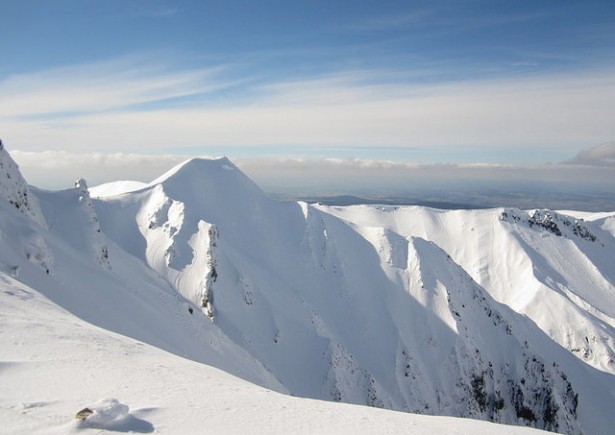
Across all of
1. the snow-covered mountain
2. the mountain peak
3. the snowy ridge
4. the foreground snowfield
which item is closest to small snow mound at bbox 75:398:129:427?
the foreground snowfield

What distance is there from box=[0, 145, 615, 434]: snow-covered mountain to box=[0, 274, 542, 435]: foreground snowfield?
72.4ft

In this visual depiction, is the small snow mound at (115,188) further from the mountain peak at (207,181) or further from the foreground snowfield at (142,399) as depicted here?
the foreground snowfield at (142,399)

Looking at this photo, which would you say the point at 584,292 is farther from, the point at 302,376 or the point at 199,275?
the point at 199,275

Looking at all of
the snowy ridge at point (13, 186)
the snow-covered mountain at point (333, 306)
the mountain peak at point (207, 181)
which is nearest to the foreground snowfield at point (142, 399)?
the snow-covered mountain at point (333, 306)

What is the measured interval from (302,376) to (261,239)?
108 feet

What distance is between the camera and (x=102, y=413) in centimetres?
855

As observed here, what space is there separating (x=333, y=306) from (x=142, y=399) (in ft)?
257

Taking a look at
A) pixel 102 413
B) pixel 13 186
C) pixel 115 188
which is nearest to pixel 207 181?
pixel 115 188

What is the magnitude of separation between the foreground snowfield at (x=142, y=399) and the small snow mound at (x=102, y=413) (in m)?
0.05

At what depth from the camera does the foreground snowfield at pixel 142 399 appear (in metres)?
8.85

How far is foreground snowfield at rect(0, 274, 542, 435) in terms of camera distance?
885 centimetres

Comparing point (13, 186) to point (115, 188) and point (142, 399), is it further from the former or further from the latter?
point (115, 188)

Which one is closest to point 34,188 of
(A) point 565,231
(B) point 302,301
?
(B) point 302,301

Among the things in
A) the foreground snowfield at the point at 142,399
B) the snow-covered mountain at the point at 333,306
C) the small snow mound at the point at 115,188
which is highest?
the small snow mound at the point at 115,188
